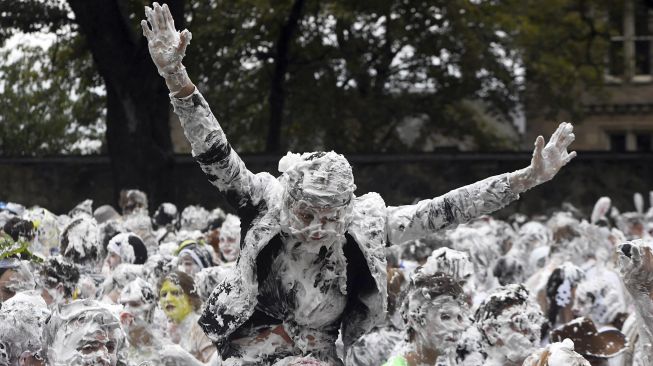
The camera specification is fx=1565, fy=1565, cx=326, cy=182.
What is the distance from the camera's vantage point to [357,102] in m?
28.6

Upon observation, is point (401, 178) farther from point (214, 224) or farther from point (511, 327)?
point (511, 327)

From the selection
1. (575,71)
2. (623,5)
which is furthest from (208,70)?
(623,5)

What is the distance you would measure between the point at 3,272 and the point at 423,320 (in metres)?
1.99

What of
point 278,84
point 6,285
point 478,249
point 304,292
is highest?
point 304,292

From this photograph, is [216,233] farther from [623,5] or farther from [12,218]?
[623,5]

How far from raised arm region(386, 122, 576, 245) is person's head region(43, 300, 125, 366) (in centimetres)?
110

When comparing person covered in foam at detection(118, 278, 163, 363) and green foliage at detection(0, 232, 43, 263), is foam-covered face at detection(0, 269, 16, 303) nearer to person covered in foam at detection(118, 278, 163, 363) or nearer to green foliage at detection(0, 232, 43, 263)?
green foliage at detection(0, 232, 43, 263)

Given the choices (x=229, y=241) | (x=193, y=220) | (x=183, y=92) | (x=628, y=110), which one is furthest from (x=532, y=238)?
(x=628, y=110)

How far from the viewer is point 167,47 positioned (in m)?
5.14

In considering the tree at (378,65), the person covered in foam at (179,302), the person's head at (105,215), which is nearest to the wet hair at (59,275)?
the person covered in foam at (179,302)

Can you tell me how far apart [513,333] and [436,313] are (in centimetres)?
44

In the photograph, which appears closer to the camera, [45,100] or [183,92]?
[183,92]

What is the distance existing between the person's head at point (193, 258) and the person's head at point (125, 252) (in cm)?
25

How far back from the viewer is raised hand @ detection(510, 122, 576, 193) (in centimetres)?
545
